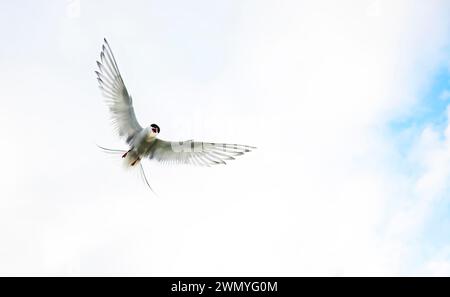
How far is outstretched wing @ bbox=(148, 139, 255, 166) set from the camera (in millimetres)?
1981

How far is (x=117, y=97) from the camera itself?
2.09 m

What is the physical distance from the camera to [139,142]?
→ 214 centimetres

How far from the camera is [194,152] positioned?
209 centimetres

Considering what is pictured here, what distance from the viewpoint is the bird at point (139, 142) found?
6.68 ft

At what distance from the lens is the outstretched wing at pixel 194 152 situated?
198 cm

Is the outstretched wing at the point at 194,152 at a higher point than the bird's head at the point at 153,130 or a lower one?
lower

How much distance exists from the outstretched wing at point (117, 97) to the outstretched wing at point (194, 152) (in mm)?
135

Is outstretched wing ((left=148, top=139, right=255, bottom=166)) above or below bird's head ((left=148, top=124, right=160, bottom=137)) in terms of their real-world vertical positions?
below

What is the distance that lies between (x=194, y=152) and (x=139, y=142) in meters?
0.25

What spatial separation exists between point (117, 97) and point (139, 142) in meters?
0.22
